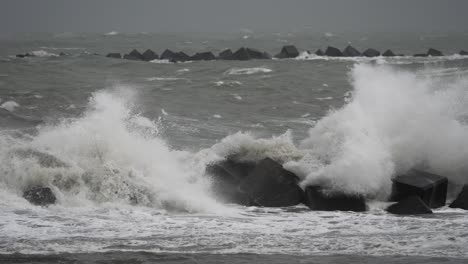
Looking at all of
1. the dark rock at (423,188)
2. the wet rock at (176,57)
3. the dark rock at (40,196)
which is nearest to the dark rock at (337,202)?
the dark rock at (423,188)

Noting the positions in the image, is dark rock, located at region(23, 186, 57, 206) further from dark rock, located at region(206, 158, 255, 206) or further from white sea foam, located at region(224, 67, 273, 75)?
white sea foam, located at region(224, 67, 273, 75)

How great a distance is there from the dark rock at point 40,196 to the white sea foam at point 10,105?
7484mm

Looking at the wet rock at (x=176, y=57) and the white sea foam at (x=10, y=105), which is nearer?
the white sea foam at (x=10, y=105)

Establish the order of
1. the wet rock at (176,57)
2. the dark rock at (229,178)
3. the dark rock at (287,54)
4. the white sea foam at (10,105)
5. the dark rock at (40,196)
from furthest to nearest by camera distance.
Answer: the dark rock at (287,54), the wet rock at (176,57), the white sea foam at (10,105), the dark rock at (229,178), the dark rock at (40,196)

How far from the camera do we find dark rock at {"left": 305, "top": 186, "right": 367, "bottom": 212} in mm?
7984

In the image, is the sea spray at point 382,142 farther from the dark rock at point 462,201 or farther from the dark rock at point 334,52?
the dark rock at point 334,52

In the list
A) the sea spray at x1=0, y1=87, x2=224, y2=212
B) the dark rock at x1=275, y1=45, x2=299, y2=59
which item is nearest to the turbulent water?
the sea spray at x1=0, y1=87, x2=224, y2=212

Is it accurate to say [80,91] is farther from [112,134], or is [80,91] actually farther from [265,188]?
[265,188]

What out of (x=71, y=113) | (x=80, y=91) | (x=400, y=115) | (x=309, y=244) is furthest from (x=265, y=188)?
(x=80, y=91)

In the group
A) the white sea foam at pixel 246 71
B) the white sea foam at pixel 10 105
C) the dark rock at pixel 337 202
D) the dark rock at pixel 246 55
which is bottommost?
the dark rock at pixel 337 202

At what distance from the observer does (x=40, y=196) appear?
7.75 meters

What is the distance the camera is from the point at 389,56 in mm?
39219

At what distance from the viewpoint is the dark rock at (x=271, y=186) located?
27.0 ft

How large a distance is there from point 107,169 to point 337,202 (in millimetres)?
2951
